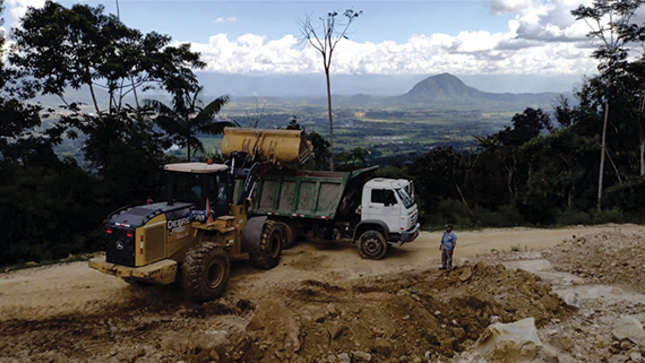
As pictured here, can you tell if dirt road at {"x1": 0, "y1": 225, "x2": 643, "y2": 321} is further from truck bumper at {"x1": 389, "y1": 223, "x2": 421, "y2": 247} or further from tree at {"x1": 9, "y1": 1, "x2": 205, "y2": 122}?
tree at {"x1": 9, "y1": 1, "x2": 205, "y2": 122}

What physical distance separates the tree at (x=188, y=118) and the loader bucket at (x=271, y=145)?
7.09 m

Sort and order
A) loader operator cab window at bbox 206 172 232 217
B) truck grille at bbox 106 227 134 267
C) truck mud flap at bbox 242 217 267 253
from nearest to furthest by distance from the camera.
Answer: truck grille at bbox 106 227 134 267, loader operator cab window at bbox 206 172 232 217, truck mud flap at bbox 242 217 267 253

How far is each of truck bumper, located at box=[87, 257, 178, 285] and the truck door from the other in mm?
5766

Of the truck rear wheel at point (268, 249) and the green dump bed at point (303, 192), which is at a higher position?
the green dump bed at point (303, 192)

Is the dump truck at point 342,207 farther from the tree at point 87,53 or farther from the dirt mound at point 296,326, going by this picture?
the tree at point 87,53

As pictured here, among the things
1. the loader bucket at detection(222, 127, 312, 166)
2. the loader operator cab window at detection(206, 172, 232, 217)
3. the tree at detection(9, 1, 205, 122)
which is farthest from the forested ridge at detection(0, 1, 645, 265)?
the loader operator cab window at detection(206, 172, 232, 217)

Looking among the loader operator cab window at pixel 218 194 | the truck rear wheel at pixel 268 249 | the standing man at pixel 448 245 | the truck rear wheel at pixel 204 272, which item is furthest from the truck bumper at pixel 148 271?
the standing man at pixel 448 245

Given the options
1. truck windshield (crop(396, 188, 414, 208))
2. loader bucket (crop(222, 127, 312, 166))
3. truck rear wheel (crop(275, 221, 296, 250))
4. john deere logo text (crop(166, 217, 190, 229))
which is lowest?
truck rear wheel (crop(275, 221, 296, 250))

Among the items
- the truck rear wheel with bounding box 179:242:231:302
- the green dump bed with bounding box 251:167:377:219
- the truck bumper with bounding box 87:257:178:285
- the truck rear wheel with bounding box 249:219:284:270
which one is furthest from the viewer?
the green dump bed with bounding box 251:167:377:219

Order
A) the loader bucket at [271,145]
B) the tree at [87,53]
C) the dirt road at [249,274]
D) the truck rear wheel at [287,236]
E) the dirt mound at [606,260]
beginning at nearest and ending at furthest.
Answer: the dirt road at [249,274]
the dirt mound at [606,260]
the loader bucket at [271,145]
the truck rear wheel at [287,236]
the tree at [87,53]

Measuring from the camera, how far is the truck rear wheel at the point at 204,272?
29.7 feet

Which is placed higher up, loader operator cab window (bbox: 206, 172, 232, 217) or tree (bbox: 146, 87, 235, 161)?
tree (bbox: 146, 87, 235, 161)

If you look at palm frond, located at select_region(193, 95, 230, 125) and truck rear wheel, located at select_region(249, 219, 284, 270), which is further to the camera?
A: palm frond, located at select_region(193, 95, 230, 125)

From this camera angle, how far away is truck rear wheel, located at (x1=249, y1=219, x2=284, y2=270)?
11312mm
